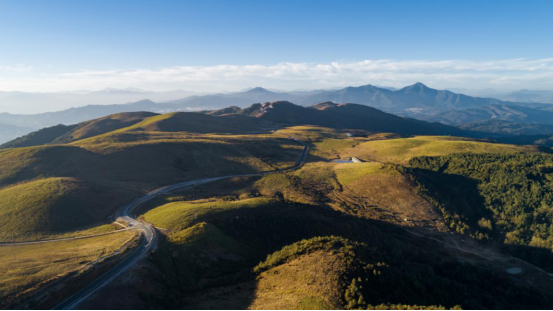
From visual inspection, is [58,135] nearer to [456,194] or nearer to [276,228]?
[276,228]

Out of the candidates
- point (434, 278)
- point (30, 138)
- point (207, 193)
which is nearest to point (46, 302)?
point (207, 193)

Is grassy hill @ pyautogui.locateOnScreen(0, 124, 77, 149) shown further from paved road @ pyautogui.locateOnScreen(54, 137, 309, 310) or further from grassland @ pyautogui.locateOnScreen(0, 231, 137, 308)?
grassland @ pyautogui.locateOnScreen(0, 231, 137, 308)

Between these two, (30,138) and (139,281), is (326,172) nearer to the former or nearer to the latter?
(139,281)

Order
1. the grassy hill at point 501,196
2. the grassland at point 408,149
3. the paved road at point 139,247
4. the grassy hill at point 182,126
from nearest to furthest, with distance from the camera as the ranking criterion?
the paved road at point 139,247, the grassy hill at point 501,196, the grassland at point 408,149, the grassy hill at point 182,126

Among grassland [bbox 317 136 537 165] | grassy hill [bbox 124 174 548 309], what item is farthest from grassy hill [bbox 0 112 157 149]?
grassland [bbox 317 136 537 165]

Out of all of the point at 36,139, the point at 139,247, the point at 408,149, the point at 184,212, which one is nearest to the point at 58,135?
the point at 36,139

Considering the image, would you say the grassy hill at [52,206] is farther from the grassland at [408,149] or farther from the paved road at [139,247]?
the grassland at [408,149]

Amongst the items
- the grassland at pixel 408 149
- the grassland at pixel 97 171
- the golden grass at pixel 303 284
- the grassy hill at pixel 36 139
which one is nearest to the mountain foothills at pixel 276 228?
the golden grass at pixel 303 284
